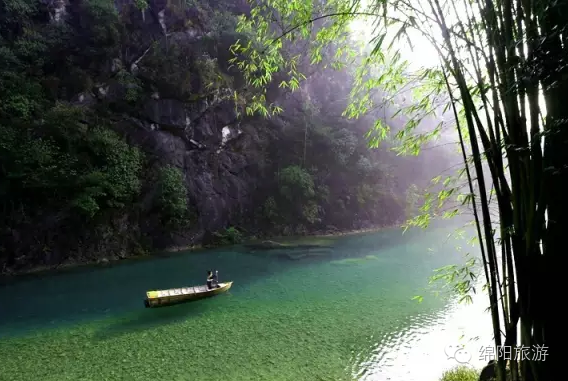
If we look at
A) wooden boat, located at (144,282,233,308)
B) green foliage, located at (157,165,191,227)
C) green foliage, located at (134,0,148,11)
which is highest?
green foliage, located at (134,0,148,11)

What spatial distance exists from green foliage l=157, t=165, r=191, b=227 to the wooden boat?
6.99m

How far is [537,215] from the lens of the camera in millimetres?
1622

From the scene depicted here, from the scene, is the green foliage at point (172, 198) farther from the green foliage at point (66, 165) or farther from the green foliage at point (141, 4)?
the green foliage at point (141, 4)

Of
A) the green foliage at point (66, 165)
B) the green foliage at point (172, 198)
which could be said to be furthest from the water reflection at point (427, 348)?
the green foliage at point (172, 198)

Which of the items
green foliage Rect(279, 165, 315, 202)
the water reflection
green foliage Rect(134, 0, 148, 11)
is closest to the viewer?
the water reflection

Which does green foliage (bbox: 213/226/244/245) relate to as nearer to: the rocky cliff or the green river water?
the rocky cliff

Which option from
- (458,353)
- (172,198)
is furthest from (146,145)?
(458,353)

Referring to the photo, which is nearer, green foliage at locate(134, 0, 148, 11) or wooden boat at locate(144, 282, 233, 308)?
wooden boat at locate(144, 282, 233, 308)

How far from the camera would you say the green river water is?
5.16 metres

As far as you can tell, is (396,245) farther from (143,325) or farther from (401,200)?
(143,325)

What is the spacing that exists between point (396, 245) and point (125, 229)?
12197mm

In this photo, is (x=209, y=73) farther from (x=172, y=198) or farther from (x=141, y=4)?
(x=172, y=198)

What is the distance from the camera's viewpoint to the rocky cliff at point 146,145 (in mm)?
12055

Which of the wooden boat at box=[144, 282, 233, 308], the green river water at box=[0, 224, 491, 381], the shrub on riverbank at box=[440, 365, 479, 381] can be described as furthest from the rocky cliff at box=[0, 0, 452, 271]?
the shrub on riverbank at box=[440, 365, 479, 381]
